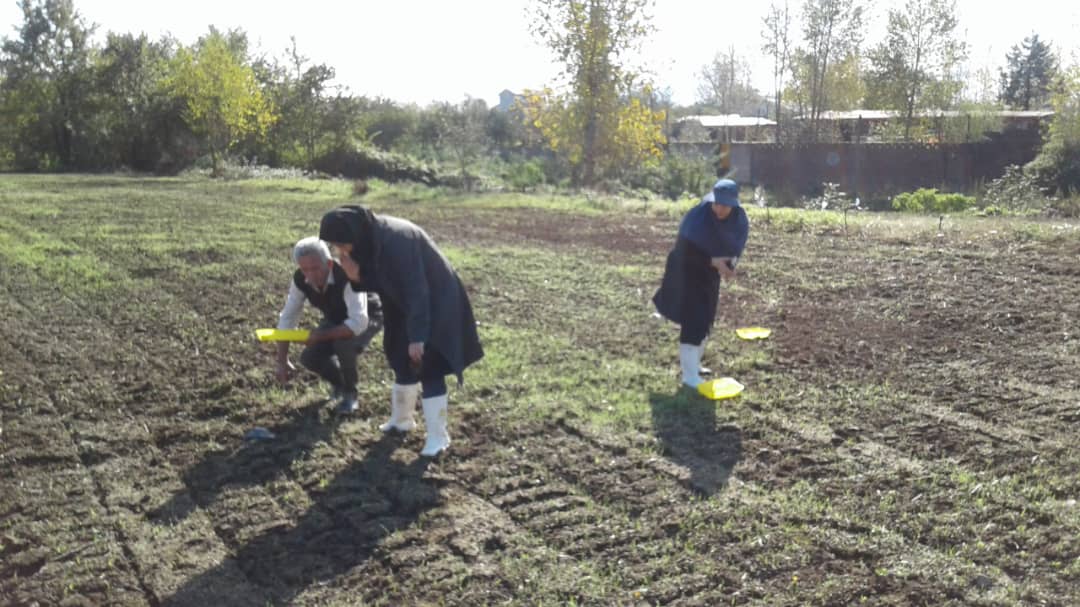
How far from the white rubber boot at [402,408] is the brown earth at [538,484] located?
0.09 meters

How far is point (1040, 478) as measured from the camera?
5422 mm

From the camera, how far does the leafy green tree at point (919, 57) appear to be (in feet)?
141

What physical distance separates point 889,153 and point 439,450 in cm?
2930

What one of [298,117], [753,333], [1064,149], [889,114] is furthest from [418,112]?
[753,333]

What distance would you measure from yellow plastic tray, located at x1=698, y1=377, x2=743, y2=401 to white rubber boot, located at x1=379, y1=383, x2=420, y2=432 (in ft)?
6.86

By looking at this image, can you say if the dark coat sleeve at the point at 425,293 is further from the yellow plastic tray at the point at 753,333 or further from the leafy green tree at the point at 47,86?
the leafy green tree at the point at 47,86

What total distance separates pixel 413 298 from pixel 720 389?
2653mm

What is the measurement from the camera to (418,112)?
53.7m

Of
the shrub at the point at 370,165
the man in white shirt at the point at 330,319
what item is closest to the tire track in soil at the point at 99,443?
the man in white shirt at the point at 330,319

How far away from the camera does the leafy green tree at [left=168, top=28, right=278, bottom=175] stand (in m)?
35.6

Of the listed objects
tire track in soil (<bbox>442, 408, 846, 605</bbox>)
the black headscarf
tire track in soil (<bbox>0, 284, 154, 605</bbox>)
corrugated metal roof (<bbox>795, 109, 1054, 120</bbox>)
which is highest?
corrugated metal roof (<bbox>795, 109, 1054, 120</bbox>)

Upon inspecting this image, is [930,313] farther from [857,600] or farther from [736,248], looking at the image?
[857,600]

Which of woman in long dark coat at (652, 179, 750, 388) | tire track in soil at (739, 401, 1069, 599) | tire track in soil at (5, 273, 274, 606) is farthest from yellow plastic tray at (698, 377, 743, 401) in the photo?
tire track in soil at (5, 273, 274, 606)

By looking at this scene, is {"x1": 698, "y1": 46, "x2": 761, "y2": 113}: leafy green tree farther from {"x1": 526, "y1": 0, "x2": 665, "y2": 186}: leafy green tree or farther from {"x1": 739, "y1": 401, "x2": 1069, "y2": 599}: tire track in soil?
{"x1": 739, "y1": 401, "x2": 1069, "y2": 599}: tire track in soil
